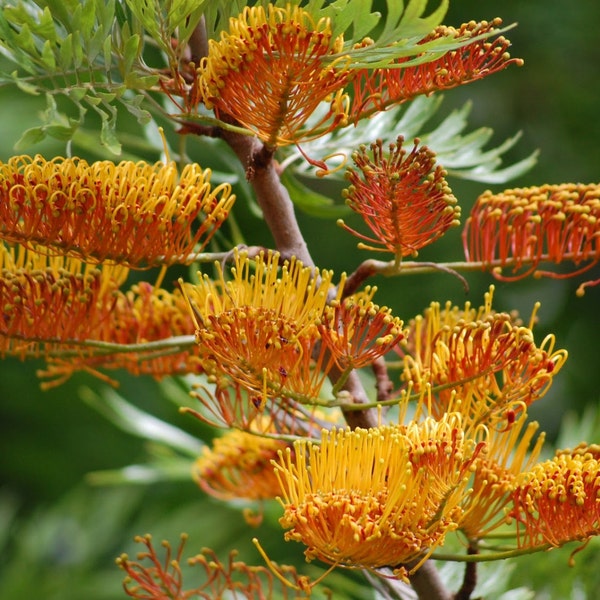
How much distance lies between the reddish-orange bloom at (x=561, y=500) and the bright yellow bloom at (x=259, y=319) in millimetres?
178

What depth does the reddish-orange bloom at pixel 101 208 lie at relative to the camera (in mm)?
711

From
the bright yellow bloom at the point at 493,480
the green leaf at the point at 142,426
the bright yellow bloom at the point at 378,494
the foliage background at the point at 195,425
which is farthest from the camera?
the foliage background at the point at 195,425

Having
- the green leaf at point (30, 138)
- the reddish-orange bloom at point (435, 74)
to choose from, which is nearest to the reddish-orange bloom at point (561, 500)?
the reddish-orange bloom at point (435, 74)

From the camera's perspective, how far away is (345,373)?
706 millimetres

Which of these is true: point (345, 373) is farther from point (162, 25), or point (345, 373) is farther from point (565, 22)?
point (565, 22)

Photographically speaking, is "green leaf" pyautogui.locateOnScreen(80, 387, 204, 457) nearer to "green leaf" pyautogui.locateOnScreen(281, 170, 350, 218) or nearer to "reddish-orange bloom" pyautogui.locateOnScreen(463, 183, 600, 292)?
"green leaf" pyautogui.locateOnScreen(281, 170, 350, 218)

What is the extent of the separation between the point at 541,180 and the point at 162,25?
190 cm

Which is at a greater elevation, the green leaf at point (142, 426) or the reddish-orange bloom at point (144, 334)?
the reddish-orange bloom at point (144, 334)

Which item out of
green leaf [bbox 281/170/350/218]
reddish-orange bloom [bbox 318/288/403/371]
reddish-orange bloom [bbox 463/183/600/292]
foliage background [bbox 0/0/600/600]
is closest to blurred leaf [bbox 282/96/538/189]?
green leaf [bbox 281/170/350/218]

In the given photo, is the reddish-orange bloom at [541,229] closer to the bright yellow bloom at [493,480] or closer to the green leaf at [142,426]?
the bright yellow bloom at [493,480]

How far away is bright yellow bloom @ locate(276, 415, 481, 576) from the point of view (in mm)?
617

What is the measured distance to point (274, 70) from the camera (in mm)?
649

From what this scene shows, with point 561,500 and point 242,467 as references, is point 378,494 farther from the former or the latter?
point 242,467

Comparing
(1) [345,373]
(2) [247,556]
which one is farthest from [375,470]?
(2) [247,556]
